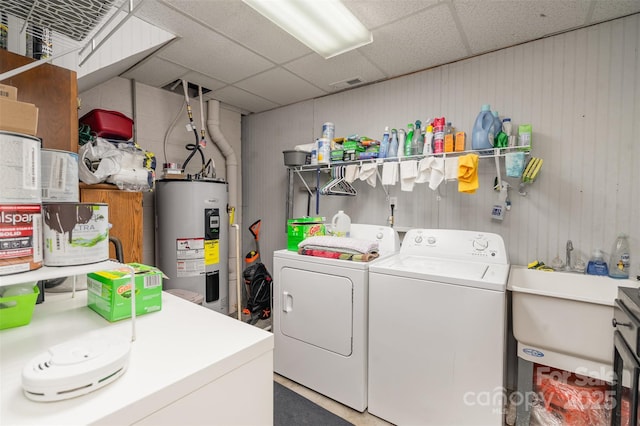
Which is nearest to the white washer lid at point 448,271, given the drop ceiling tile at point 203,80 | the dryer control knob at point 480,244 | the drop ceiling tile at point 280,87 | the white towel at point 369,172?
the dryer control knob at point 480,244

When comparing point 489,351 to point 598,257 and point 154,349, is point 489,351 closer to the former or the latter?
point 598,257

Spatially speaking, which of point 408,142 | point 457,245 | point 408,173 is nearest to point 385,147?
point 408,142

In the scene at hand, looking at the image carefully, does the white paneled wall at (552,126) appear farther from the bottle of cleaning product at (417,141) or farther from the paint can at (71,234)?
the paint can at (71,234)

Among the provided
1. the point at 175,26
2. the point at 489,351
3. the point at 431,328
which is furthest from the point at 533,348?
the point at 175,26

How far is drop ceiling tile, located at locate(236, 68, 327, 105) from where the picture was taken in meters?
2.69

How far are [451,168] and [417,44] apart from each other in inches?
37.7

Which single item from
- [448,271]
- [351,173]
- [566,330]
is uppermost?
[351,173]

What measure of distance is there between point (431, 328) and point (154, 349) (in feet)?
4.60

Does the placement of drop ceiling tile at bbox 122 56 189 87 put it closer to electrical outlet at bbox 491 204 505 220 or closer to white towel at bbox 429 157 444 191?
white towel at bbox 429 157 444 191

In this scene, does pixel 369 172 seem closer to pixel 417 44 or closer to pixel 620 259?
pixel 417 44

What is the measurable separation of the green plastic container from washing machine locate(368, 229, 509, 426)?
1529 millimetres

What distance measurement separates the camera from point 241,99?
331 cm

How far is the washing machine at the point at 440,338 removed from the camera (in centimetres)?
146

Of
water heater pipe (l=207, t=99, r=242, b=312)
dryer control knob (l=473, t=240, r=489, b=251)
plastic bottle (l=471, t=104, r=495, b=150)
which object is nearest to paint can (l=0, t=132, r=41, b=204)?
dryer control knob (l=473, t=240, r=489, b=251)
